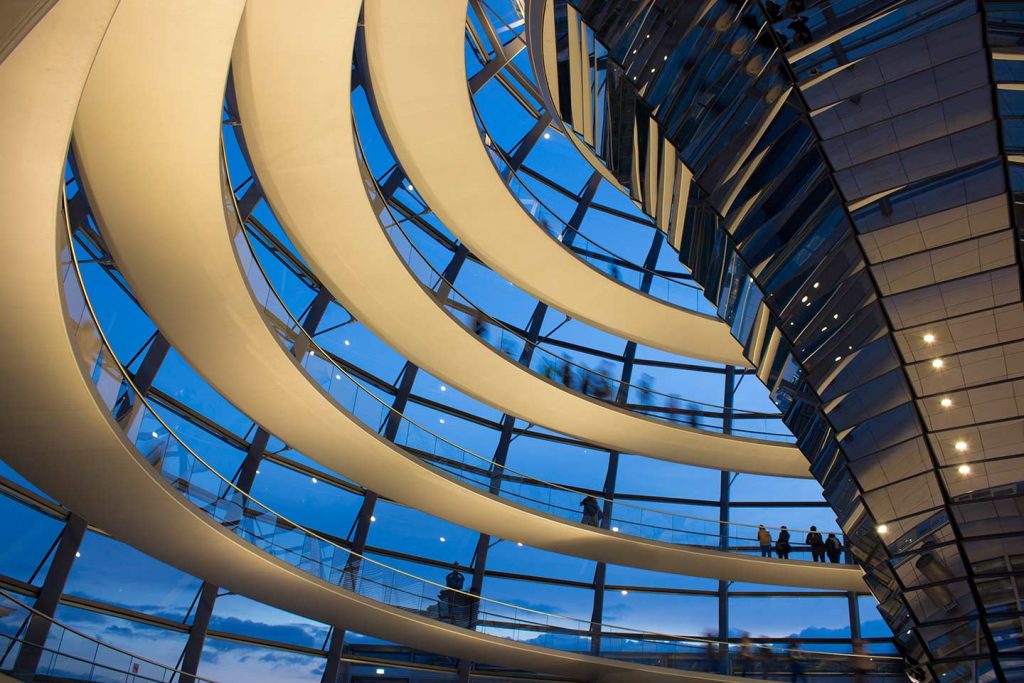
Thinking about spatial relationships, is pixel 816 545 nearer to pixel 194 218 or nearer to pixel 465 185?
pixel 465 185

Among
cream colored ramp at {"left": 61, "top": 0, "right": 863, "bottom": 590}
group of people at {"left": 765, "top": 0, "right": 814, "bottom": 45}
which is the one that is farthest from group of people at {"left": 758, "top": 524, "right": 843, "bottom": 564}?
group of people at {"left": 765, "top": 0, "right": 814, "bottom": 45}

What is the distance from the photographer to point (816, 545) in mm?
25391

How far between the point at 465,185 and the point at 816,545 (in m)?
14.7

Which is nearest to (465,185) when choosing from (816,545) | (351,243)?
(351,243)

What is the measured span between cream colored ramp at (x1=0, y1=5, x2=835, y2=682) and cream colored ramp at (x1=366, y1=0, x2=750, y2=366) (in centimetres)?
509

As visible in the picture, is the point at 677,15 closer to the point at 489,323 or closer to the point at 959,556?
the point at 959,556

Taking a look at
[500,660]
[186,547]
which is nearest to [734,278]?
[186,547]

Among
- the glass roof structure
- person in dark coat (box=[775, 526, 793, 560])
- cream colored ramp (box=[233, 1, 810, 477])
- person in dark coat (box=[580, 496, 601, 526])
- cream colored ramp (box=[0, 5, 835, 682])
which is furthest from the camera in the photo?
person in dark coat (box=[775, 526, 793, 560])

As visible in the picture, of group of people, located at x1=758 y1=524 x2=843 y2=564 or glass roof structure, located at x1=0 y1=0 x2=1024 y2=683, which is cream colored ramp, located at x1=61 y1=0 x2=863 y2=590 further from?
group of people, located at x1=758 y1=524 x2=843 y2=564

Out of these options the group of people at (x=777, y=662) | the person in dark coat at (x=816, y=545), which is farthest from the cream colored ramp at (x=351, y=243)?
the group of people at (x=777, y=662)

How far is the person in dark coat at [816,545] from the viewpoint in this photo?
994 inches

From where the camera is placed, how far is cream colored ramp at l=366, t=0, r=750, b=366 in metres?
14.1

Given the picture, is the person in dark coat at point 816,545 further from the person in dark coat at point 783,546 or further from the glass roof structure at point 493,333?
the person in dark coat at point 783,546

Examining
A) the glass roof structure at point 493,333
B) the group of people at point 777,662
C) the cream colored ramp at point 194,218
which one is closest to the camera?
the glass roof structure at point 493,333
